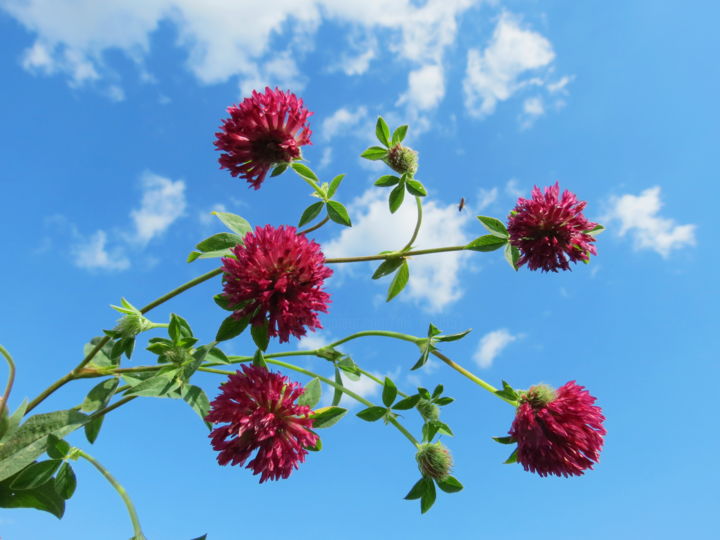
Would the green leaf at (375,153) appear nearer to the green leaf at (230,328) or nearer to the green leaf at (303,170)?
the green leaf at (303,170)

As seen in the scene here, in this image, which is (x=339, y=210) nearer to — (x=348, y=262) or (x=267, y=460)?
(x=348, y=262)

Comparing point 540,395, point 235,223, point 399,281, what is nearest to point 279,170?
point 235,223

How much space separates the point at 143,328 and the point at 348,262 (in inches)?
33.4

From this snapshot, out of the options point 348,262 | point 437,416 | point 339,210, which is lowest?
point 437,416

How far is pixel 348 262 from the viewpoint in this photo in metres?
2.11

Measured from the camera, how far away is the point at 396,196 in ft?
7.95

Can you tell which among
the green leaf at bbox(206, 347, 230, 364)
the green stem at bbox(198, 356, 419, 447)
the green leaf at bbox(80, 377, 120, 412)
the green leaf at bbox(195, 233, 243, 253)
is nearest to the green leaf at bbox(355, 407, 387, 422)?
the green stem at bbox(198, 356, 419, 447)

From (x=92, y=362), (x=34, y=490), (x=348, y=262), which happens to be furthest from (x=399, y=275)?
(x=34, y=490)

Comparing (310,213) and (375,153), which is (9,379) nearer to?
(310,213)

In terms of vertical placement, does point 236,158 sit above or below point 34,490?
above

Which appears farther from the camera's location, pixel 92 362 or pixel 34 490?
pixel 92 362

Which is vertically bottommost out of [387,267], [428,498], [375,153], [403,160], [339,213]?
[428,498]

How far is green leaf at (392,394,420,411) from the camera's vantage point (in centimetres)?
224

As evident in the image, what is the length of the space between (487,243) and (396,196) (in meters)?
0.45
